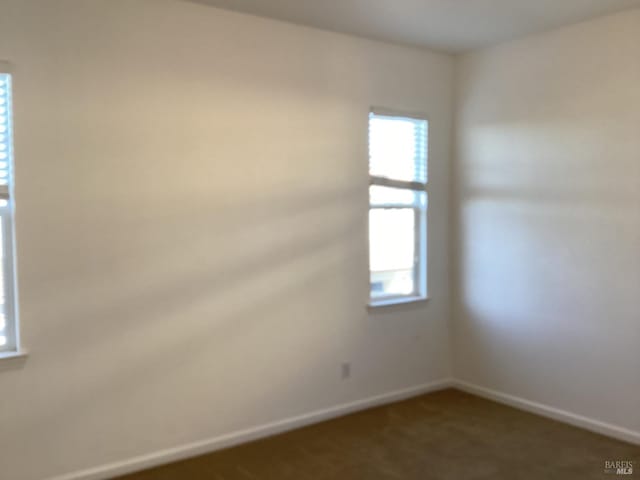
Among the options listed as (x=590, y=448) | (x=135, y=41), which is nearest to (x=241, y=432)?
(x=590, y=448)

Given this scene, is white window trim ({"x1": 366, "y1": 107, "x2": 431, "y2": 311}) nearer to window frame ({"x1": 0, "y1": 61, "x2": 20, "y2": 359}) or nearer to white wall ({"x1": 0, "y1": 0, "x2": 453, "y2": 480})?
white wall ({"x1": 0, "y1": 0, "x2": 453, "y2": 480})

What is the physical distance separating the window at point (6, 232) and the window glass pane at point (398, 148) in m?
2.42

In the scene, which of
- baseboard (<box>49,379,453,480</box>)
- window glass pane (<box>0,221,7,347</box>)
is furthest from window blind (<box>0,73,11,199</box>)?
baseboard (<box>49,379,453,480</box>)

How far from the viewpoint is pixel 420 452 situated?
140 inches

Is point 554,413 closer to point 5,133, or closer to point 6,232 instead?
point 6,232

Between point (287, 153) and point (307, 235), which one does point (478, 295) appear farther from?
point (287, 153)

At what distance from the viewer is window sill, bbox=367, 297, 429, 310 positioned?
431cm

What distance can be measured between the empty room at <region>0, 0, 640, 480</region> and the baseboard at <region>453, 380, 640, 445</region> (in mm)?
20

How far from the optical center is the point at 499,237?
443 centimetres

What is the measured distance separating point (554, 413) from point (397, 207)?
Result: 1908 millimetres

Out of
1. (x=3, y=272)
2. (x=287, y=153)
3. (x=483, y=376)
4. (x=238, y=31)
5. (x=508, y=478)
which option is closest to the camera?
(x=3, y=272)

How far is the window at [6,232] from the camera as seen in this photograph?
290cm

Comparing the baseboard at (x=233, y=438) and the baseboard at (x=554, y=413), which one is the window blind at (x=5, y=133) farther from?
the baseboard at (x=554, y=413)

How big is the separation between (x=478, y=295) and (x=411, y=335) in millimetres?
646
